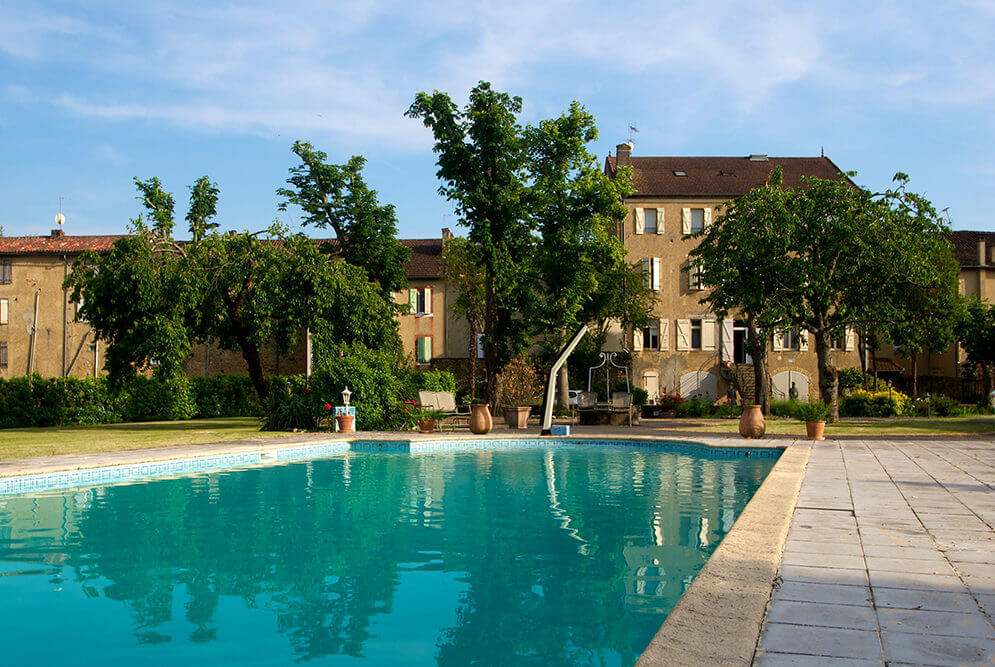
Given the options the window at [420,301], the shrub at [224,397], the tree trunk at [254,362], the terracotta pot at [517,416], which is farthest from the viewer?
the window at [420,301]

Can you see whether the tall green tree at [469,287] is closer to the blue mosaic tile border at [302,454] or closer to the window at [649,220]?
the window at [649,220]

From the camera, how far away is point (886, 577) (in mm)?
4574

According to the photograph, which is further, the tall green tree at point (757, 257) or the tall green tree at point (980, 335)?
the tall green tree at point (980, 335)

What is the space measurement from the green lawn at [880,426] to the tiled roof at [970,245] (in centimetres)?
1431

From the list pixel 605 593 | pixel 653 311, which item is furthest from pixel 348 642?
pixel 653 311

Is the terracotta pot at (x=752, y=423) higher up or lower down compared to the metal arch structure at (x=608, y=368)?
lower down

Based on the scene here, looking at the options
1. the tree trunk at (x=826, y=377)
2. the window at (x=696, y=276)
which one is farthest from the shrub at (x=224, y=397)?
the tree trunk at (x=826, y=377)

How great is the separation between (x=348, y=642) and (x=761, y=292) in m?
→ 18.6

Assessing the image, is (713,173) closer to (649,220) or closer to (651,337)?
(649,220)

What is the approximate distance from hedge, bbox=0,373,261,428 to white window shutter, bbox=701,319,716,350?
18753 mm

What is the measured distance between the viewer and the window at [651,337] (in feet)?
113

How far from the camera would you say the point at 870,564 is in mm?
4891

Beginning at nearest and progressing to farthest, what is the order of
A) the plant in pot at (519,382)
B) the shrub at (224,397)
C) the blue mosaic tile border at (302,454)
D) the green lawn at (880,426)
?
1. the blue mosaic tile border at (302,454)
2. the green lawn at (880,426)
3. the shrub at (224,397)
4. the plant in pot at (519,382)

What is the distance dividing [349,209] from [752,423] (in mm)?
18468
